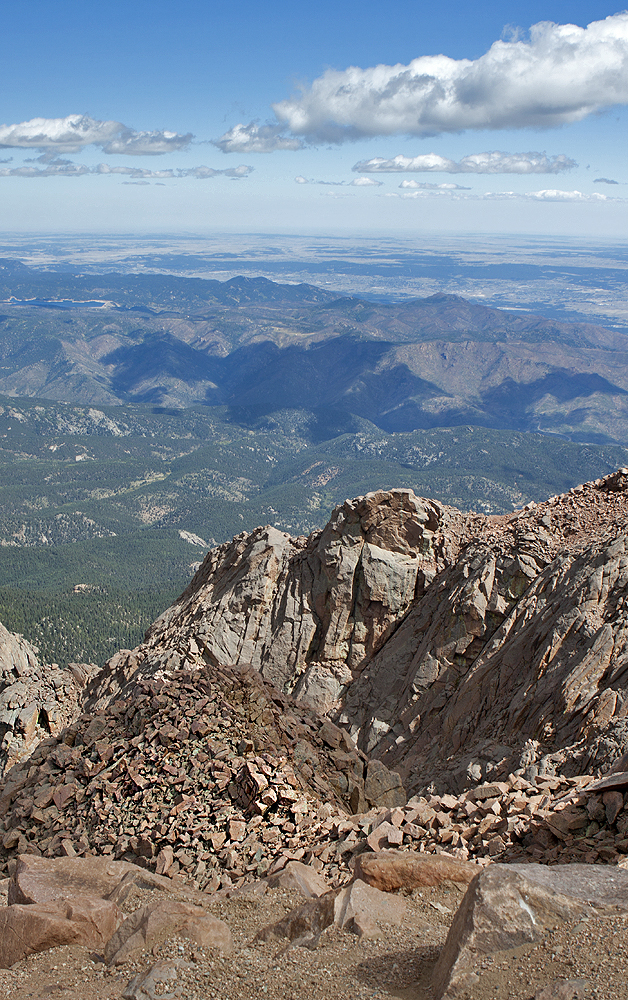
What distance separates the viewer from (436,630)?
4012cm

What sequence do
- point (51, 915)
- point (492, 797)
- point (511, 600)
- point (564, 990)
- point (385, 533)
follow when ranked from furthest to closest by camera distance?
point (385, 533) < point (511, 600) < point (492, 797) < point (51, 915) < point (564, 990)

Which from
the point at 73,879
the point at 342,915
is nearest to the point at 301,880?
the point at 342,915

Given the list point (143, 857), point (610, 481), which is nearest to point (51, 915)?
point (143, 857)

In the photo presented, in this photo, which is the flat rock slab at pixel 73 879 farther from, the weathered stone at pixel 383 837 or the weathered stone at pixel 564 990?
the weathered stone at pixel 564 990

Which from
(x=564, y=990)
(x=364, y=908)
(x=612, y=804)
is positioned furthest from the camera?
(x=612, y=804)

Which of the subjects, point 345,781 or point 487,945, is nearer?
point 487,945

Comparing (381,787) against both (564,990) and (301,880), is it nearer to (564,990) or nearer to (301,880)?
(301,880)

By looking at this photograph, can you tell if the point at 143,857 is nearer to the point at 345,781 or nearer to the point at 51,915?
the point at 51,915

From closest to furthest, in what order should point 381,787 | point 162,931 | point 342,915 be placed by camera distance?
point 342,915, point 162,931, point 381,787

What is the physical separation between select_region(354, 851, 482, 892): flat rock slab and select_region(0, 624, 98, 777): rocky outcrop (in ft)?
133

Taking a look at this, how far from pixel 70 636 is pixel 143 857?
439 ft

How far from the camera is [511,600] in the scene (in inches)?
1511

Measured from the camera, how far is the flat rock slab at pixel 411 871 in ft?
54.1

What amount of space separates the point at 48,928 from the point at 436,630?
91.2 ft
